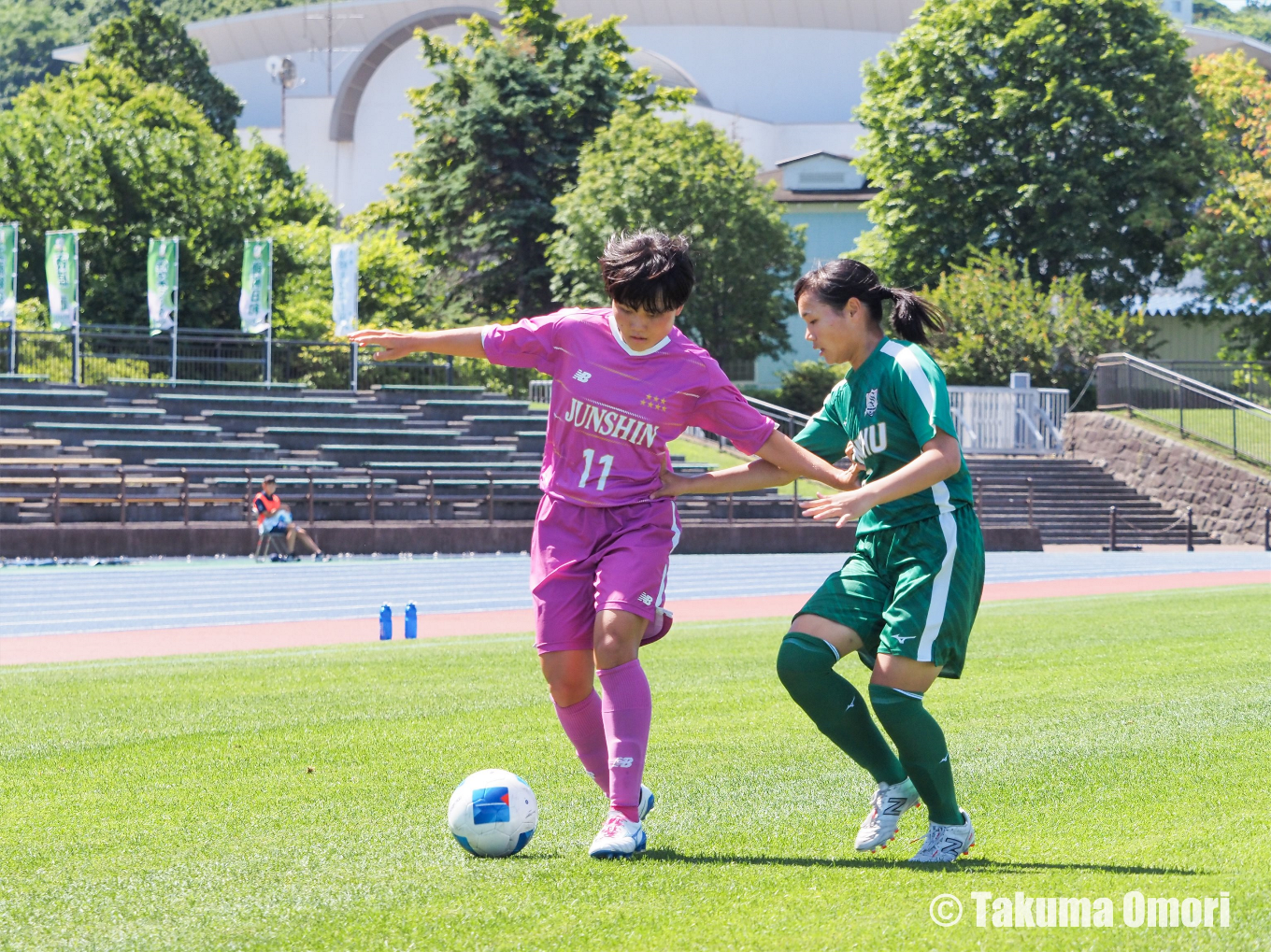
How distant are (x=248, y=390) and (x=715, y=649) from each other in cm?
2444

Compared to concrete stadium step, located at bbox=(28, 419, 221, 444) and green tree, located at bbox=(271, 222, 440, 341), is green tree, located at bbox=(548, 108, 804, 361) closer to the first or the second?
green tree, located at bbox=(271, 222, 440, 341)

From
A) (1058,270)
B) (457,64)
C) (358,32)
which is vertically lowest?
(1058,270)

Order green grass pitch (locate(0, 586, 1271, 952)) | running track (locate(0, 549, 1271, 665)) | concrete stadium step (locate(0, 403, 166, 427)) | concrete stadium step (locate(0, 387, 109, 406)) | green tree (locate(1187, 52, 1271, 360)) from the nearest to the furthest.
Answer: green grass pitch (locate(0, 586, 1271, 952)) → running track (locate(0, 549, 1271, 665)) → concrete stadium step (locate(0, 403, 166, 427)) → concrete stadium step (locate(0, 387, 109, 406)) → green tree (locate(1187, 52, 1271, 360))

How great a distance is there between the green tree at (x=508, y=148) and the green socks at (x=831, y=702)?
1707 inches

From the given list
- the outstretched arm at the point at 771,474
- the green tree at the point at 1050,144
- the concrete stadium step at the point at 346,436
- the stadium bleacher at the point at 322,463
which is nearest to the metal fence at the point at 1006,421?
the stadium bleacher at the point at 322,463

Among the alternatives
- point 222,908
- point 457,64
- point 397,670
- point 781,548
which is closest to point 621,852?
point 222,908

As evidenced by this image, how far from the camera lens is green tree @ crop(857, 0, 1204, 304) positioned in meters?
43.4

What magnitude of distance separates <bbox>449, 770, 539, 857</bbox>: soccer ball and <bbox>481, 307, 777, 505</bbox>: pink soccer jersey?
0.97m

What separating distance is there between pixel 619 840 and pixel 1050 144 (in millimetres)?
42551

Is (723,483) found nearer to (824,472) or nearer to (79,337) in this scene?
(824,472)

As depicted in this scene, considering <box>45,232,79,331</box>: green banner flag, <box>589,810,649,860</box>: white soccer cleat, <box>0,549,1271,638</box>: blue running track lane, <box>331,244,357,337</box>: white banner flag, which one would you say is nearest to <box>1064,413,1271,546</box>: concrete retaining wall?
<box>0,549,1271,638</box>: blue running track lane

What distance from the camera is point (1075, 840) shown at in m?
4.84

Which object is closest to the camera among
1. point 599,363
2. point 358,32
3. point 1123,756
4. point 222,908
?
point 222,908

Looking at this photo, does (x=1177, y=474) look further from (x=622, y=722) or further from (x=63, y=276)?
(x=622, y=722)
